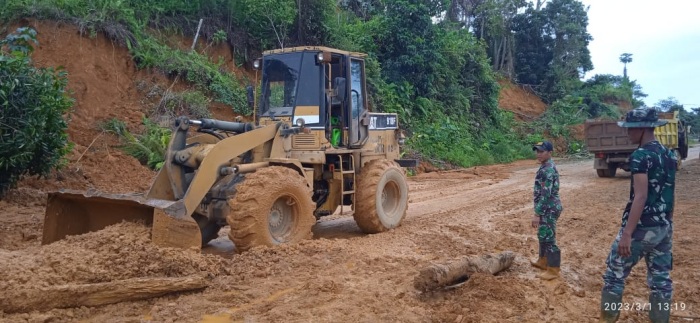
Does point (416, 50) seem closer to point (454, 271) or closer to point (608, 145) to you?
point (608, 145)

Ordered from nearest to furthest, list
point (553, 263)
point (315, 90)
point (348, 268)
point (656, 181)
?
1. point (656, 181)
2. point (348, 268)
3. point (553, 263)
4. point (315, 90)

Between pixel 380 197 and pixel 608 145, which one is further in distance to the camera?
pixel 608 145

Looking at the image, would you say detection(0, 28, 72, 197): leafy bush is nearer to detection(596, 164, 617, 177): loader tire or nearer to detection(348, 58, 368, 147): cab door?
detection(348, 58, 368, 147): cab door

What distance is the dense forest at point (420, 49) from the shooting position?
1723 centimetres

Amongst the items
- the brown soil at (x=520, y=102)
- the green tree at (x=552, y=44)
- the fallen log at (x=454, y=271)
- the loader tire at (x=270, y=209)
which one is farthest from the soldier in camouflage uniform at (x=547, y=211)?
the green tree at (x=552, y=44)

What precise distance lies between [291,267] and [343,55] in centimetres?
374

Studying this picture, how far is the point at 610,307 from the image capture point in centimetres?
509

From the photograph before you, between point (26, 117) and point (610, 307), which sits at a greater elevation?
point (26, 117)

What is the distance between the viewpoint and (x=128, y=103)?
52.1 feet

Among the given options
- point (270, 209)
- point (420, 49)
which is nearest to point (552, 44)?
point (420, 49)

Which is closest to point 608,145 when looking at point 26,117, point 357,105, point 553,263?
point 357,105

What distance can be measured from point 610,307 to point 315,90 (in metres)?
5.01

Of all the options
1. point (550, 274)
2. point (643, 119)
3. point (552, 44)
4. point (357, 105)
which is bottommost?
point (550, 274)

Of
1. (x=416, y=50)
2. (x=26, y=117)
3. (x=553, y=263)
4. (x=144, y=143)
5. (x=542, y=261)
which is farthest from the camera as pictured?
(x=416, y=50)
